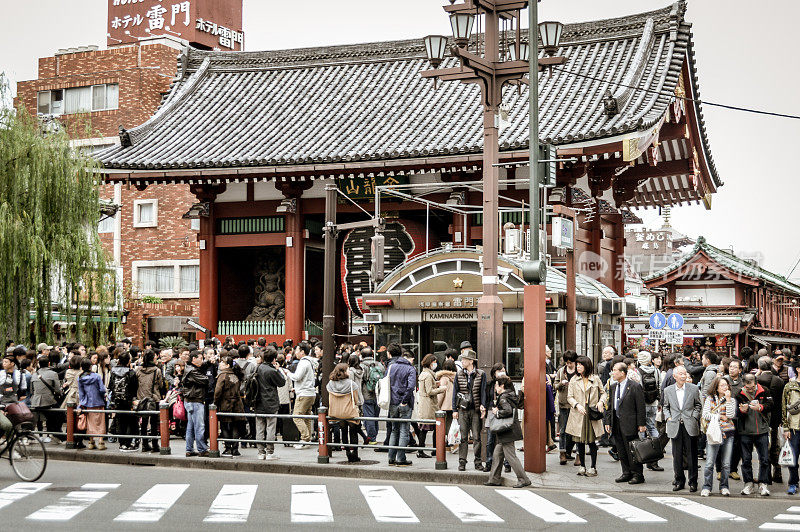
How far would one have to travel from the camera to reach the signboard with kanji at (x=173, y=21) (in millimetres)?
51000

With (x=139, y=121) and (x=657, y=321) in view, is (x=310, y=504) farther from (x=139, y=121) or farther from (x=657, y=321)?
(x=139, y=121)

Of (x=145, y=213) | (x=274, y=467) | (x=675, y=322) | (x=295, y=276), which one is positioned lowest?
(x=274, y=467)

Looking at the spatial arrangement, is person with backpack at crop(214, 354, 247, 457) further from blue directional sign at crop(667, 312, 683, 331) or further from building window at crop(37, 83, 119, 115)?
building window at crop(37, 83, 119, 115)

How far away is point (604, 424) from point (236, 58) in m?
23.6

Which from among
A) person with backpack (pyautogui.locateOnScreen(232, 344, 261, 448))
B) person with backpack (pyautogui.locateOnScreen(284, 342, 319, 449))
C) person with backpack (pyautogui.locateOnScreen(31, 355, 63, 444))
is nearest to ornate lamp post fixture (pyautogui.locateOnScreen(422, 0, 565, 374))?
person with backpack (pyautogui.locateOnScreen(284, 342, 319, 449))

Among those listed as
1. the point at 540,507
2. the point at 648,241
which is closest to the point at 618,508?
the point at 540,507

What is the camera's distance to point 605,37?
95.6 ft

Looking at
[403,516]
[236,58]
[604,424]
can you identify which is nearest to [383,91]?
[236,58]

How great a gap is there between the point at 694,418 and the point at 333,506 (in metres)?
5.55

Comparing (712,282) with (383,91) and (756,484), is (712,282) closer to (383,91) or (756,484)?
(383,91)

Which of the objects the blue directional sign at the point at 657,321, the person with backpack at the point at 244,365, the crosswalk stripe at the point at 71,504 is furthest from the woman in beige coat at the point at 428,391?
the blue directional sign at the point at 657,321

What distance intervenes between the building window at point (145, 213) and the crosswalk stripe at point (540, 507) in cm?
3292

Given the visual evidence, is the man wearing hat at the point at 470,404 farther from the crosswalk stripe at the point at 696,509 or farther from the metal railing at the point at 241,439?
the crosswalk stripe at the point at 696,509

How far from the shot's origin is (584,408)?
1504 cm
